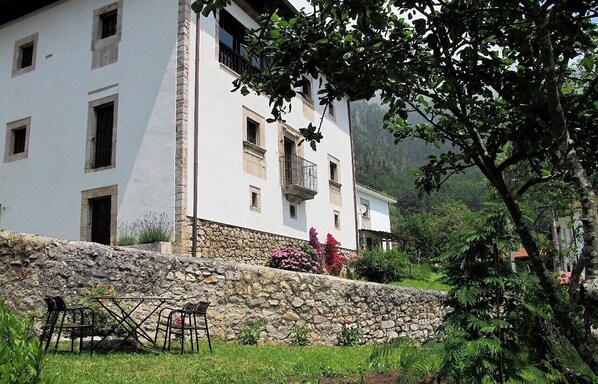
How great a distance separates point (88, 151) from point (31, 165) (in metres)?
2.20

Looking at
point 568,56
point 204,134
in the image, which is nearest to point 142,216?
point 204,134

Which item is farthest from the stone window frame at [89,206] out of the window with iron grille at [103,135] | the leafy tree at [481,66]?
the leafy tree at [481,66]

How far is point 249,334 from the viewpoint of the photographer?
8.52 metres

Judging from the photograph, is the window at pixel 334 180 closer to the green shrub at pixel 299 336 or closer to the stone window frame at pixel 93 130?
the stone window frame at pixel 93 130

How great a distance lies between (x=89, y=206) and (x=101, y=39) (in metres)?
4.73

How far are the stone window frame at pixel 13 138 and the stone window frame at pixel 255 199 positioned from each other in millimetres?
6592

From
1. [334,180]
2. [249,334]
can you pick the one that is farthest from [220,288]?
[334,180]

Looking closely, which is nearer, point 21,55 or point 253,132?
point 253,132

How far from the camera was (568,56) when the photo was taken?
2.67 meters

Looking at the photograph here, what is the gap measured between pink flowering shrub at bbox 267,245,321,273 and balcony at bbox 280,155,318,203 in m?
1.84

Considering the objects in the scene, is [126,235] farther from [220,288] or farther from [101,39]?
[101,39]

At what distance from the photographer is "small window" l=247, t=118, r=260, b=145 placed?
1519 centimetres

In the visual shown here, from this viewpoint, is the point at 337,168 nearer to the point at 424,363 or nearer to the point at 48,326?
the point at 48,326

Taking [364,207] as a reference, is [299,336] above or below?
below
